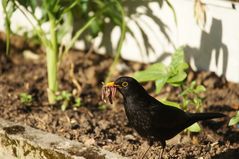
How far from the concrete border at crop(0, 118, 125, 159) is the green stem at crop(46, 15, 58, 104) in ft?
2.10

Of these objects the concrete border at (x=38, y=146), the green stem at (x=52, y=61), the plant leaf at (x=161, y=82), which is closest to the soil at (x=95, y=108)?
the green stem at (x=52, y=61)

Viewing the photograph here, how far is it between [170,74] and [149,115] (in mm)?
529

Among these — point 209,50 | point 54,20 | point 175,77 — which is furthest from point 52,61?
point 209,50

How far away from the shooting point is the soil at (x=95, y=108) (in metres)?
4.29

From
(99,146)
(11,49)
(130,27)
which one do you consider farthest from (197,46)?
(11,49)

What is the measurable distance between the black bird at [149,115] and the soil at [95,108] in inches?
11.7

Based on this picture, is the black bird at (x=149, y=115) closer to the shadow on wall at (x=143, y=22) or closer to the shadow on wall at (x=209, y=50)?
the shadow on wall at (x=209, y=50)

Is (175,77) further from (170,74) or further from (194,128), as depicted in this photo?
(194,128)

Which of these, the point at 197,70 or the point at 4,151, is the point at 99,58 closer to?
the point at 197,70

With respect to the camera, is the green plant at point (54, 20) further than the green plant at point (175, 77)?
Yes

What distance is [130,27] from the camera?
5.47 metres

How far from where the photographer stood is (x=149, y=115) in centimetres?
384

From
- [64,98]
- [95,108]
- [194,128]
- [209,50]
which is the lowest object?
[194,128]

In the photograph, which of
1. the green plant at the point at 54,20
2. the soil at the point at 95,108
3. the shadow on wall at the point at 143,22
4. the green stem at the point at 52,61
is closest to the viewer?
the soil at the point at 95,108
